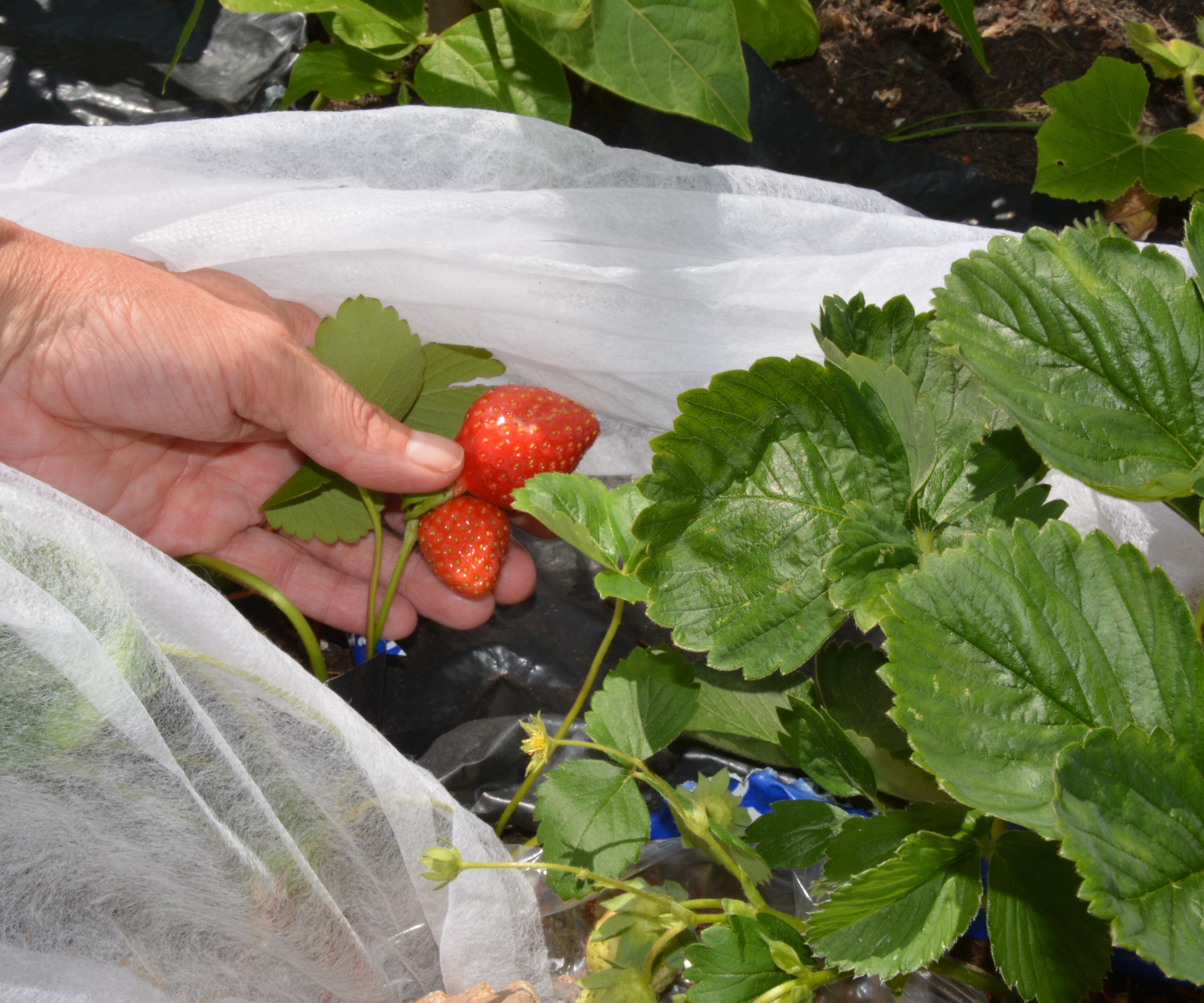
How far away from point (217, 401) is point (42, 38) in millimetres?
626

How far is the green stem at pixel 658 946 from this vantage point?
20.9 inches

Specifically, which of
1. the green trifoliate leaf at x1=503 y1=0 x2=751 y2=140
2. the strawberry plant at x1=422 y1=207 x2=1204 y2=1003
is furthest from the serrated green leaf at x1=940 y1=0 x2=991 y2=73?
the strawberry plant at x1=422 y1=207 x2=1204 y2=1003

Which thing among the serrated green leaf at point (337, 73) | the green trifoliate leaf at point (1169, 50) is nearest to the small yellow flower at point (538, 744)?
the serrated green leaf at point (337, 73)

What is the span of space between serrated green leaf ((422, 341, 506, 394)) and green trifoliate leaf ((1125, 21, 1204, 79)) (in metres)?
0.70

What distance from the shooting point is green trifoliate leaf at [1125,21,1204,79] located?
0.93 m

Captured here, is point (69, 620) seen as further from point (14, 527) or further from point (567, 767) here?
point (567, 767)

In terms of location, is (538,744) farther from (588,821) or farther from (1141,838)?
(1141,838)

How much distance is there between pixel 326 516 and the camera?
866 millimetres

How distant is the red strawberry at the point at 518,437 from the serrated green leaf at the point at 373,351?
6 centimetres

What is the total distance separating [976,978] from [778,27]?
2.90 feet

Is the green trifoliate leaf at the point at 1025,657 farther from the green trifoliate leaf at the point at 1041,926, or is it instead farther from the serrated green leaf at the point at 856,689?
the serrated green leaf at the point at 856,689

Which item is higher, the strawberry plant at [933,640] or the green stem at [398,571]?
the strawberry plant at [933,640]

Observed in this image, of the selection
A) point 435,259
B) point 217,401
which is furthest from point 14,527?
point 435,259

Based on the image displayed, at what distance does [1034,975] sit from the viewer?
466 millimetres
